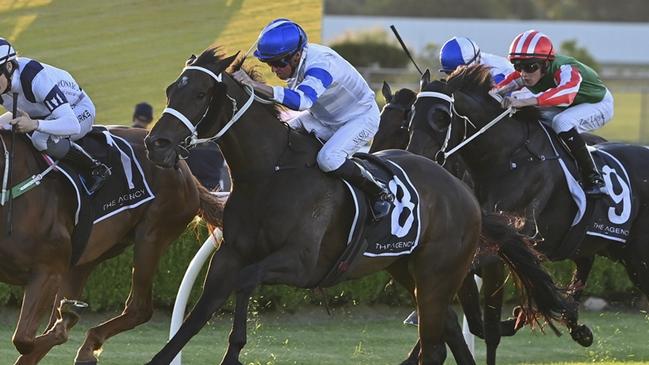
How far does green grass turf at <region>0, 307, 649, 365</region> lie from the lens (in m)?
8.27

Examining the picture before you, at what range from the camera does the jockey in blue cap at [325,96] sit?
544cm

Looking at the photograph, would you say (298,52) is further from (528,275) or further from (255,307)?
(255,307)

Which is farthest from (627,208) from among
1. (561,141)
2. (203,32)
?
(203,32)

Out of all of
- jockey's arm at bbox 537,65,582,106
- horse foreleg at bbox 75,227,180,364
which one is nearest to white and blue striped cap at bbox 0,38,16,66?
horse foreleg at bbox 75,227,180,364

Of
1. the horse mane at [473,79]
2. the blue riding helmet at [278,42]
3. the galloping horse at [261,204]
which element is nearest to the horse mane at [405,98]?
the horse mane at [473,79]

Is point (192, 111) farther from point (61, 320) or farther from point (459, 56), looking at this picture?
point (459, 56)

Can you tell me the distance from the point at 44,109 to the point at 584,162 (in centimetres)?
300

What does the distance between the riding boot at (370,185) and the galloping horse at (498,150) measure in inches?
41.7

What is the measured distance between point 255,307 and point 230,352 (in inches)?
176

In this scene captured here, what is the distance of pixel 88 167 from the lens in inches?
252

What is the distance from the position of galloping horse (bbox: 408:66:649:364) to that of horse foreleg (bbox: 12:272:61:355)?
206 cm

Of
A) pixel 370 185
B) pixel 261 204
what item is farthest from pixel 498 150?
pixel 261 204

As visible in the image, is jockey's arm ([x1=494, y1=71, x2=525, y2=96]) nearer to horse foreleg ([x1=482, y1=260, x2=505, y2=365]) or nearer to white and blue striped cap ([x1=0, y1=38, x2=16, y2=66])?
horse foreleg ([x1=482, y1=260, x2=505, y2=365])

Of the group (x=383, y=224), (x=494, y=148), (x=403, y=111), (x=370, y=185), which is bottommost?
(x=403, y=111)
